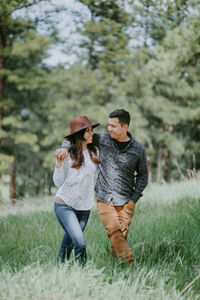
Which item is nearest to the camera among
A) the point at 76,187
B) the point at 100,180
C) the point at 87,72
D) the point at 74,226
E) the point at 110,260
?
the point at 74,226

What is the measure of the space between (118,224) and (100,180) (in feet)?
1.86

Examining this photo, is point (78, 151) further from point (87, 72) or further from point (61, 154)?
point (87, 72)

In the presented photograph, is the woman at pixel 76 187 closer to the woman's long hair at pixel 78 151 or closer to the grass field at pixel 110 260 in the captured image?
the woman's long hair at pixel 78 151

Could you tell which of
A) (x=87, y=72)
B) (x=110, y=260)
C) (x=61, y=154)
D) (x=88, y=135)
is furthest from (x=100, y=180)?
(x=87, y=72)

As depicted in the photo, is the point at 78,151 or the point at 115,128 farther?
the point at 115,128

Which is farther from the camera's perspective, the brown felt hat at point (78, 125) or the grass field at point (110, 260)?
the brown felt hat at point (78, 125)

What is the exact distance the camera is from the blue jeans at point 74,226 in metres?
3.26

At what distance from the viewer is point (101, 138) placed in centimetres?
392

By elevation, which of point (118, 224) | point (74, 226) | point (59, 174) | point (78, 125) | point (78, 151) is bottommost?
point (118, 224)

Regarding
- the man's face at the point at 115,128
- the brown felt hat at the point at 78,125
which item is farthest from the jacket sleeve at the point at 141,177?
the brown felt hat at the point at 78,125

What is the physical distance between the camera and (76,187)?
11.2 ft

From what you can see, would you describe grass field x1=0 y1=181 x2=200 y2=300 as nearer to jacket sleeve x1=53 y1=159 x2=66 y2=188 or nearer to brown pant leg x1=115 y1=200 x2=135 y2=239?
brown pant leg x1=115 y1=200 x2=135 y2=239

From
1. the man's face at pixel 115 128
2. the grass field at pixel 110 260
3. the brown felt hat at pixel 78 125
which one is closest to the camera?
the grass field at pixel 110 260

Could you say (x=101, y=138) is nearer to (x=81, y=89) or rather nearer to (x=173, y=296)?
(x=173, y=296)
